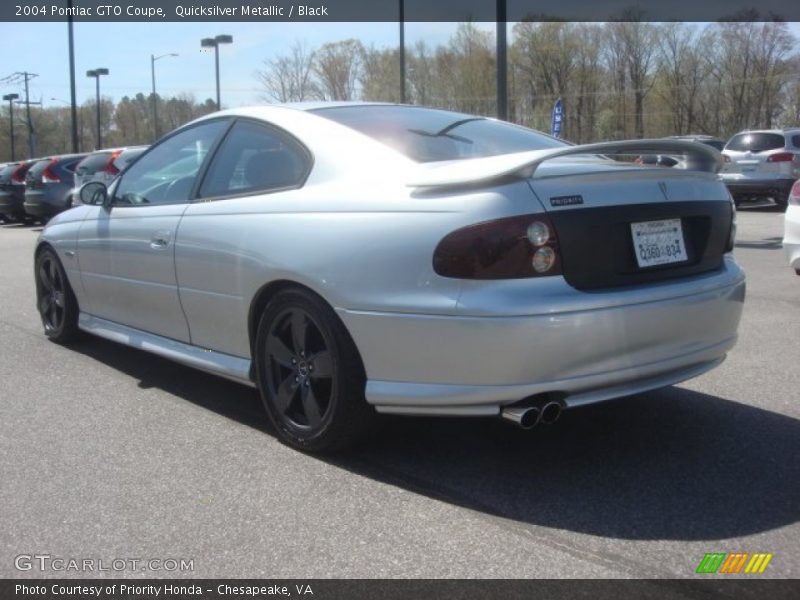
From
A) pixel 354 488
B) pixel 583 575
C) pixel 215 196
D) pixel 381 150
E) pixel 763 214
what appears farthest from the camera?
pixel 763 214

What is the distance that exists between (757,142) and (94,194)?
50.2 ft

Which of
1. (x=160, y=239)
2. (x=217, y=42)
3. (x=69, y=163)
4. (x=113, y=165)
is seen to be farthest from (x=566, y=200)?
(x=217, y=42)

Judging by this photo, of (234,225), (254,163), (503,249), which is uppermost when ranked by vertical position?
(254,163)

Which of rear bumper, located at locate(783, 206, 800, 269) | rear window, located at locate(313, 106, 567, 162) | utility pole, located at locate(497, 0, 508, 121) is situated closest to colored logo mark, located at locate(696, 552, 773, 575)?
rear window, located at locate(313, 106, 567, 162)

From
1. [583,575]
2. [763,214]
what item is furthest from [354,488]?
[763,214]

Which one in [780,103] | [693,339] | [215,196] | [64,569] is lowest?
[64,569]

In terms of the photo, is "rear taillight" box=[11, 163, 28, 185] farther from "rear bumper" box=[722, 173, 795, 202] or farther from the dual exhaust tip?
the dual exhaust tip

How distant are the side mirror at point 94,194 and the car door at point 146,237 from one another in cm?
5

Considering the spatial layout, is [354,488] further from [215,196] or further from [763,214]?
[763,214]

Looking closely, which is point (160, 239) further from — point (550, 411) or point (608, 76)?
point (608, 76)

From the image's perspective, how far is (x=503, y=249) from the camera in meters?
3.04

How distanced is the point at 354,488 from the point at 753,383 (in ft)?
8.19

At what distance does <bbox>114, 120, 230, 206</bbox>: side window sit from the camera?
178 inches

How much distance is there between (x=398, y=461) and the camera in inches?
143
